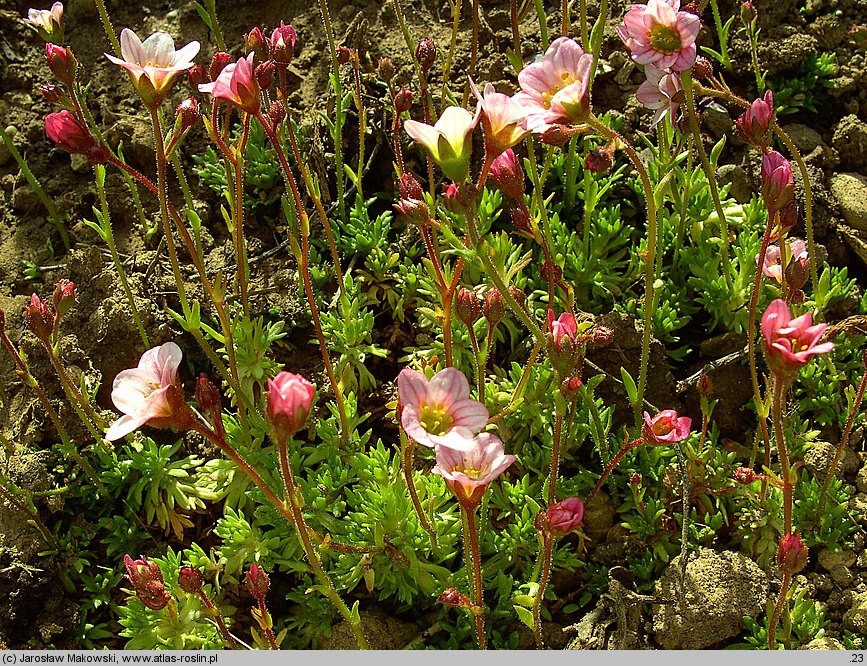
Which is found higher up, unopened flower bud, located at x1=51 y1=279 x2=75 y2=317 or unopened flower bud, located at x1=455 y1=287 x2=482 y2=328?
unopened flower bud, located at x1=455 y1=287 x2=482 y2=328

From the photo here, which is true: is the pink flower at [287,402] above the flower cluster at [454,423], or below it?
above

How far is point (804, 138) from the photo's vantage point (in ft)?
13.3

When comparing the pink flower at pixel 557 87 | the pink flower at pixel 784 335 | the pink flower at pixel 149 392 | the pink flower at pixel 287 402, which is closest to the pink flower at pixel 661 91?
the pink flower at pixel 557 87

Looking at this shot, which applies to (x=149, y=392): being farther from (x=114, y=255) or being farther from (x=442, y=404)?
(x=114, y=255)

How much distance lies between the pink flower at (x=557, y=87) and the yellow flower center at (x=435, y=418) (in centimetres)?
79

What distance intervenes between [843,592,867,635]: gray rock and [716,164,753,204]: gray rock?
1899mm

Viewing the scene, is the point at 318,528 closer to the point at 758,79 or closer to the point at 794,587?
the point at 794,587

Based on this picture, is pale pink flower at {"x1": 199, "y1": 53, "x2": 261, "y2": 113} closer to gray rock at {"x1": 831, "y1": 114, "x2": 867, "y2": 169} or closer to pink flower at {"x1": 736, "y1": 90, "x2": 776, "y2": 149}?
pink flower at {"x1": 736, "y1": 90, "x2": 776, "y2": 149}

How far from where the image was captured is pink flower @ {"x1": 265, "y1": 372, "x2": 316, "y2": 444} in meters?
1.82

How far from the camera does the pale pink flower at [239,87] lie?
2334 mm

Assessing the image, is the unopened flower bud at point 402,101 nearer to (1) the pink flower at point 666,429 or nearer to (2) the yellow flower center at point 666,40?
(2) the yellow flower center at point 666,40

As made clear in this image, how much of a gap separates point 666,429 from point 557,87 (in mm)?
1066

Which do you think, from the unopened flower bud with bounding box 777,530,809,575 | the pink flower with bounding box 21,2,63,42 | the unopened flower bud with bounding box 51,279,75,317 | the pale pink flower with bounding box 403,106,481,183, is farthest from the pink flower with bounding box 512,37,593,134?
the pink flower with bounding box 21,2,63,42

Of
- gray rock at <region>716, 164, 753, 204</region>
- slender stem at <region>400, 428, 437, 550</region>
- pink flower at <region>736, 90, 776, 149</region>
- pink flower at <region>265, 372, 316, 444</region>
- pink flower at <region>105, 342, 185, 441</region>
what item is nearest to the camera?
pink flower at <region>265, 372, 316, 444</region>
